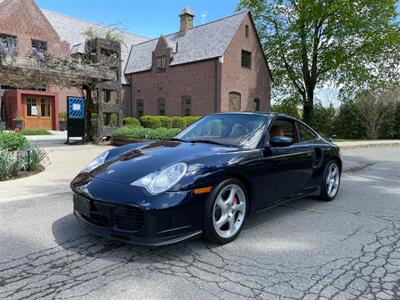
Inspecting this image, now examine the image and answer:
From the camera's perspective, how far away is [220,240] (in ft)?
11.9

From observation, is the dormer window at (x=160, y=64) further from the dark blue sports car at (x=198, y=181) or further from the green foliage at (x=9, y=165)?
the dark blue sports car at (x=198, y=181)

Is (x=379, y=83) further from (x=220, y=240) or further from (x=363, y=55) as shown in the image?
(x=220, y=240)

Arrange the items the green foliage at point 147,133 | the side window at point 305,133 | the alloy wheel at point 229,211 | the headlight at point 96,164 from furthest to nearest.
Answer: the green foliage at point 147,133 → the side window at point 305,133 → the headlight at point 96,164 → the alloy wheel at point 229,211

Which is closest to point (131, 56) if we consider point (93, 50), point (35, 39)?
point (35, 39)

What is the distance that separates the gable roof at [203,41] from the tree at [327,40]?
2.71 metres

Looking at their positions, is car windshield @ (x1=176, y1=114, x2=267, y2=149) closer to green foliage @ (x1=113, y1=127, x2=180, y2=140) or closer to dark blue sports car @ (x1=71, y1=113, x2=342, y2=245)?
dark blue sports car @ (x1=71, y1=113, x2=342, y2=245)

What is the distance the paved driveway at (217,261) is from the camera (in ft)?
9.03

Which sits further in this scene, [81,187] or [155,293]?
[81,187]

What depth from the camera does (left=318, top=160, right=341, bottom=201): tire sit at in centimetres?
563

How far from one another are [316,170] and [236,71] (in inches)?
859

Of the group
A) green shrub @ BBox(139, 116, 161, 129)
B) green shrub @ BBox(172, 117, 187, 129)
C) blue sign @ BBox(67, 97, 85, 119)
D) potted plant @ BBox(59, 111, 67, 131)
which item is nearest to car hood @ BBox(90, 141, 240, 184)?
blue sign @ BBox(67, 97, 85, 119)

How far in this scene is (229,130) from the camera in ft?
15.1

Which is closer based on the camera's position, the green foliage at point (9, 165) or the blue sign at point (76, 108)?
the green foliage at point (9, 165)

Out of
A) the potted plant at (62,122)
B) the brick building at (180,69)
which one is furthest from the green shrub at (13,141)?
the potted plant at (62,122)
